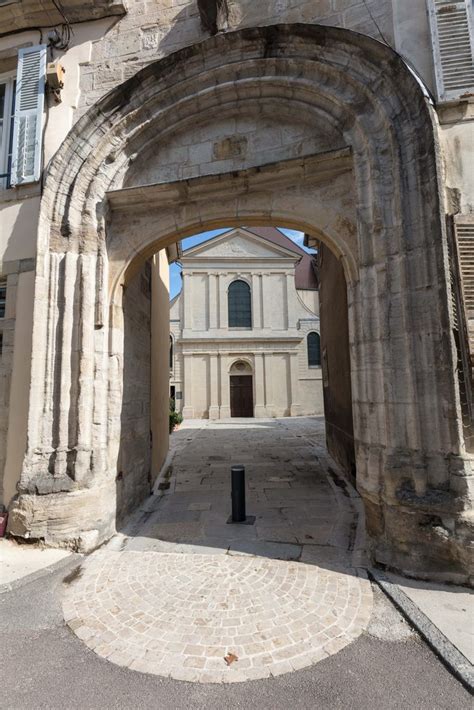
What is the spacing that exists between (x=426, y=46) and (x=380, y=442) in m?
3.99

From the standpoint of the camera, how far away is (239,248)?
24.2m

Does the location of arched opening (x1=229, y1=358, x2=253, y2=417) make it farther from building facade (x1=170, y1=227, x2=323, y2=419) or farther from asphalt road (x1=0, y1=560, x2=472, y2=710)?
asphalt road (x1=0, y1=560, x2=472, y2=710)

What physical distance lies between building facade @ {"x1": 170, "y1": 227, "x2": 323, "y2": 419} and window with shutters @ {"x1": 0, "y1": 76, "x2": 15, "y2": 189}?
17.8 meters

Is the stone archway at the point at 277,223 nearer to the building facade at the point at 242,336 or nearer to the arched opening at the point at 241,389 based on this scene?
the building facade at the point at 242,336

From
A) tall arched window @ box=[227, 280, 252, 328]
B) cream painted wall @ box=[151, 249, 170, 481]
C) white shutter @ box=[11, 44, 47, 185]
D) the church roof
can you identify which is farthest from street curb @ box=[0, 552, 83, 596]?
the church roof

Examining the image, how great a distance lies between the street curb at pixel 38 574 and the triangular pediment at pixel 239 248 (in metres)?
21.7

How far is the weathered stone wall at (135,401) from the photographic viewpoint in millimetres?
4531

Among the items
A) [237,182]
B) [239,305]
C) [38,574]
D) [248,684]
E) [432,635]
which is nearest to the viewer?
[248,684]

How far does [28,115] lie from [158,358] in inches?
166

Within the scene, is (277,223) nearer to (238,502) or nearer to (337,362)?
(238,502)

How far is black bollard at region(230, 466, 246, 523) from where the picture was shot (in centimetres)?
442

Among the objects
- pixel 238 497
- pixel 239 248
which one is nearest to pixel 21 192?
pixel 238 497

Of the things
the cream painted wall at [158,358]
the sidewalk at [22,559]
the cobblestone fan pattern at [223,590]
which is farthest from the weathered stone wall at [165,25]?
the cobblestone fan pattern at [223,590]

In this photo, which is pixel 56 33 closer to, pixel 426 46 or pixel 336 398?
pixel 426 46
